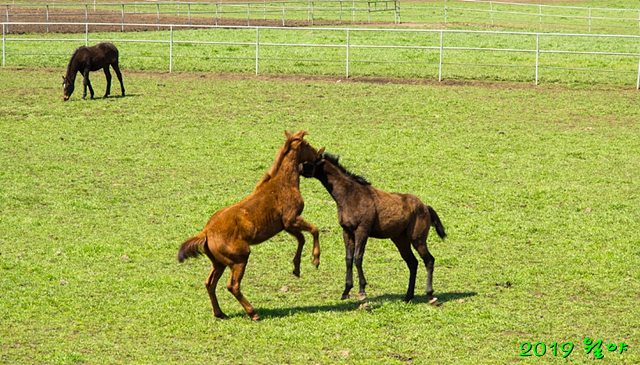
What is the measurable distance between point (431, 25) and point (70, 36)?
18973 mm

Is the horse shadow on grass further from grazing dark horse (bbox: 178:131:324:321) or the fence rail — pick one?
the fence rail

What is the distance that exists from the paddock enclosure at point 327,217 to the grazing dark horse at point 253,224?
1.74 feet

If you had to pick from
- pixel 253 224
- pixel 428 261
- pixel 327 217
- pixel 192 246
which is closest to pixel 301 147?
pixel 253 224

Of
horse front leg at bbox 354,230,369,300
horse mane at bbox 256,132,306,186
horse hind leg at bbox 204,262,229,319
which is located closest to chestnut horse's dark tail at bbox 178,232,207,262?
horse hind leg at bbox 204,262,229,319

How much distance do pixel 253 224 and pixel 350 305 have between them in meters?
1.41

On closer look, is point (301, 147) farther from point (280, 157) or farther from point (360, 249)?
point (360, 249)

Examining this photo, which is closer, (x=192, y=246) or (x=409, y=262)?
(x=192, y=246)

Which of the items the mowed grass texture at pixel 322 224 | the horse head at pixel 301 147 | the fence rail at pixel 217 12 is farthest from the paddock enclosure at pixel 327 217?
the fence rail at pixel 217 12

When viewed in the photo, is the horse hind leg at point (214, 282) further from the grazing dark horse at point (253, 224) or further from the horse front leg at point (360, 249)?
the horse front leg at point (360, 249)

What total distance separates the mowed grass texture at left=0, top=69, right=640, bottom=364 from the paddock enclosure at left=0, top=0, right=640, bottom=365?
38 mm

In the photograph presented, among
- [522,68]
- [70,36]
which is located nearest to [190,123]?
[522,68]

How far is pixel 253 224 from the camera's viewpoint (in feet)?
22.5

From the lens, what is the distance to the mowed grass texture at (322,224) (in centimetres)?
655

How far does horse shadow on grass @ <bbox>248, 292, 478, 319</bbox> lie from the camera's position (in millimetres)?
7168
